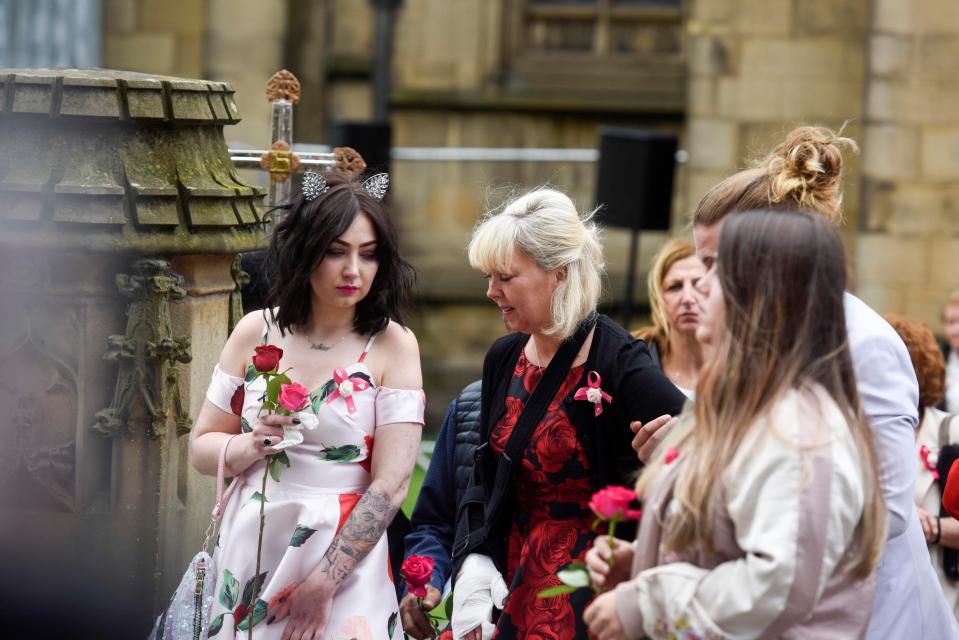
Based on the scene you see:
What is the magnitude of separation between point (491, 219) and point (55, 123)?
1129 mm

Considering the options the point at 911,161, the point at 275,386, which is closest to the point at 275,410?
the point at 275,386

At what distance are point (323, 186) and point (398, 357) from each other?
1.52 feet

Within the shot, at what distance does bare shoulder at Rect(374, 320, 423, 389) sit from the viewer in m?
3.83

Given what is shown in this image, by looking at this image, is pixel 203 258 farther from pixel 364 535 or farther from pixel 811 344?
pixel 811 344

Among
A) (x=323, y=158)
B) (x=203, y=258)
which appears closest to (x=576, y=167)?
(x=323, y=158)

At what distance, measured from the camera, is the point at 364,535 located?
3.71 meters

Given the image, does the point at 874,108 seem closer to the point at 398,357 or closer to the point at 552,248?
the point at 552,248

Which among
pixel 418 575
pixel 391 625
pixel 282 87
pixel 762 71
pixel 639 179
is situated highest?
pixel 762 71

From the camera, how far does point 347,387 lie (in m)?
3.75

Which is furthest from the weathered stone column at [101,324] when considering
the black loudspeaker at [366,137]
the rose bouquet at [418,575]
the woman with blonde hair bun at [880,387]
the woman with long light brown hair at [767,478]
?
the black loudspeaker at [366,137]

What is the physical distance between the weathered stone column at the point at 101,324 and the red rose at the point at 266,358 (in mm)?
586

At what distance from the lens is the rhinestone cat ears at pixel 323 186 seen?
3.89m

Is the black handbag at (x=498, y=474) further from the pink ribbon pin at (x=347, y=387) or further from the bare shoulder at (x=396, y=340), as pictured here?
the pink ribbon pin at (x=347, y=387)

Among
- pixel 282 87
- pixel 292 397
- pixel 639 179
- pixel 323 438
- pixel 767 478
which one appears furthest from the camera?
pixel 639 179
